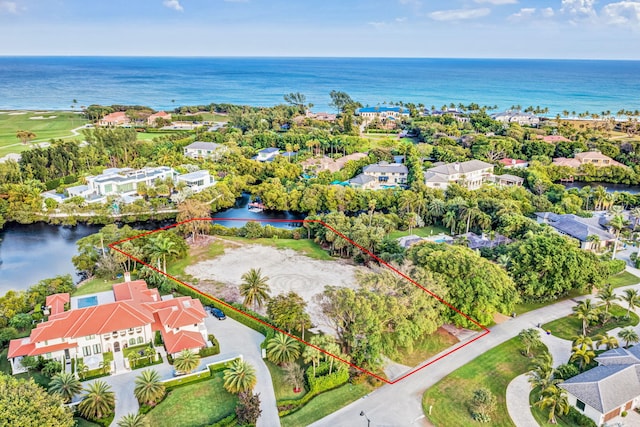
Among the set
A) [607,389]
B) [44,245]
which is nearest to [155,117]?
[44,245]

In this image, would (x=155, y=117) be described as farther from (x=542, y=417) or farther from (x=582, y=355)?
(x=542, y=417)

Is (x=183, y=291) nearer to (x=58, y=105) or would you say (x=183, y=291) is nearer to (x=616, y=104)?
(x=58, y=105)

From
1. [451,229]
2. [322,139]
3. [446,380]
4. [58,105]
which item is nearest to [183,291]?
[446,380]

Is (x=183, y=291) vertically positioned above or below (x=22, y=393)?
below

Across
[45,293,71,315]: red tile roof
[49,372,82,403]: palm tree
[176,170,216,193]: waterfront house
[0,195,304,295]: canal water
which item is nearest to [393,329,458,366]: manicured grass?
[49,372,82,403]: palm tree

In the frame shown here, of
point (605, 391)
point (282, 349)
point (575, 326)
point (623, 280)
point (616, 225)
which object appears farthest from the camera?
point (616, 225)
